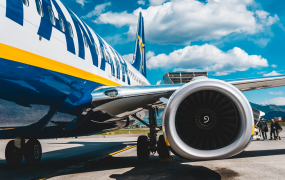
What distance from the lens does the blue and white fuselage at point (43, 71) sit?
3082mm

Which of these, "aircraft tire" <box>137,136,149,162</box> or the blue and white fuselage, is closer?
the blue and white fuselage

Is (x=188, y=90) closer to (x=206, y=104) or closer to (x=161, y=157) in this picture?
(x=206, y=104)

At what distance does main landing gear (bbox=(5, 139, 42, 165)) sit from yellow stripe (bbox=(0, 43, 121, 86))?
3838 millimetres

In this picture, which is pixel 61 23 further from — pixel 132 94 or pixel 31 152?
pixel 31 152

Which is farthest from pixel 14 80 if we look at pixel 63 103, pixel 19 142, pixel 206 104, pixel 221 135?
pixel 19 142

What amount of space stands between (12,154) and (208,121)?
19.9 feet

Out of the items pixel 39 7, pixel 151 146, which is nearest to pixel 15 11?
pixel 39 7

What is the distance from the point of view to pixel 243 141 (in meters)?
3.55

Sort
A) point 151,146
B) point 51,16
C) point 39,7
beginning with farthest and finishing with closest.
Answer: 1. point 151,146
2. point 51,16
3. point 39,7

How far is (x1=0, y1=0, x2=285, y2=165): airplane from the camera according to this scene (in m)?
3.19

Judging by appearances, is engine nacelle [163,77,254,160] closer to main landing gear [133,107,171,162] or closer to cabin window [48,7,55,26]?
cabin window [48,7,55,26]

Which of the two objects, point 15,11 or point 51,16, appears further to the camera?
point 51,16

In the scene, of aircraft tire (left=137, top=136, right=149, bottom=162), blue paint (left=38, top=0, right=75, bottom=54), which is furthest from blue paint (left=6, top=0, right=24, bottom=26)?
aircraft tire (left=137, top=136, right=149, bottom=162)

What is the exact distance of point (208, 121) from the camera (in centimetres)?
405
